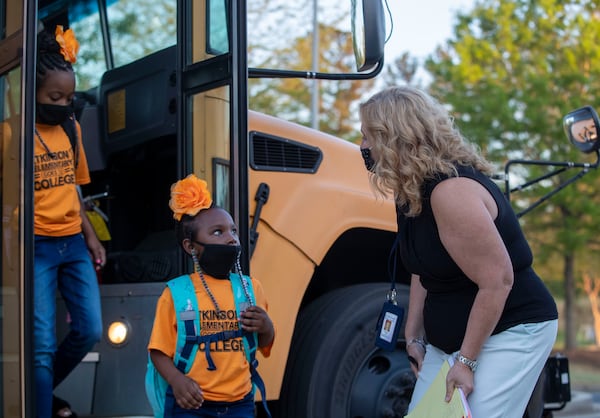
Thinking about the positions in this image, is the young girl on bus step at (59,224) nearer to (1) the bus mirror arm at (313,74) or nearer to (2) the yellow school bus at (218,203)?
(2) the yellow school bus at (218,203)

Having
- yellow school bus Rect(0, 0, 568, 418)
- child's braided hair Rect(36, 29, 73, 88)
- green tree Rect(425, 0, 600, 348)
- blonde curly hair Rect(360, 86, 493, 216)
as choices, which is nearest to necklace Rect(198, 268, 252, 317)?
yellow school bus Rect(0, 0, 568, 418)

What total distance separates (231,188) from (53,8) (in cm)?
223

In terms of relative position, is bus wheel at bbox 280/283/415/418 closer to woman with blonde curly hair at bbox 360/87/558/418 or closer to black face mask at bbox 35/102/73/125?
woman with blonde curly hair at bbox 360/87/558/418

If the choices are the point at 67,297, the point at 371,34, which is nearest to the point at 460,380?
the point at 371,34

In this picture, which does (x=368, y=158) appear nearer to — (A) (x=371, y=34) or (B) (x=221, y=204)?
(A) (x=371, y=34)

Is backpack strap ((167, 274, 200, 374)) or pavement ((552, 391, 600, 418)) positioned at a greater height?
backpack strap ((167, 274, 200, 374))

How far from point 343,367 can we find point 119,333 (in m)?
0.97

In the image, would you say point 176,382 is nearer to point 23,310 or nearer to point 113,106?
point 23,310

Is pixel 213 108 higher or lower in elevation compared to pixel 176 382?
higher

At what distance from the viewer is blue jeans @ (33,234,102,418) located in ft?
10.1

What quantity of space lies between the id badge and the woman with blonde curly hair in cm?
43

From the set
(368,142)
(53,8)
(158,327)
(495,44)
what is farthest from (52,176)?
(495,44)

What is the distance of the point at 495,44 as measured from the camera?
15500 mm

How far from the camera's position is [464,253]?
7.57 ft
